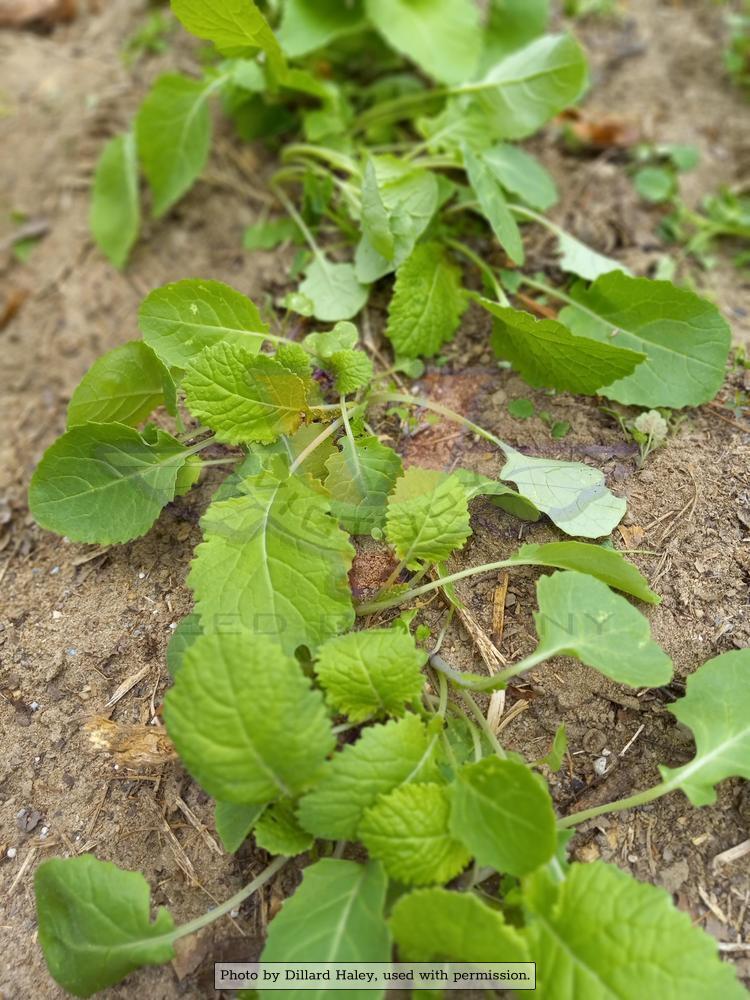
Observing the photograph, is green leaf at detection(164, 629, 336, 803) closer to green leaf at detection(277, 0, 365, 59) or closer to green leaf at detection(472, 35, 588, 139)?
green leaf at detection(472, 35, 588, 139)

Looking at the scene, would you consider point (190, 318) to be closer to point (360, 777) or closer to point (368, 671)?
point (368, 671)

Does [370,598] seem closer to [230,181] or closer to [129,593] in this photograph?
[129,593]

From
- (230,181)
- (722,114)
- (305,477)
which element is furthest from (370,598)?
(722,114)

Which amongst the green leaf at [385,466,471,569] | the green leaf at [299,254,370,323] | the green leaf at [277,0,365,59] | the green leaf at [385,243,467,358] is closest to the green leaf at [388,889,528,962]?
the green leaf at [385,466,471,569]

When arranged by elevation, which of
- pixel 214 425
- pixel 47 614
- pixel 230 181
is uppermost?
pixel 230 181

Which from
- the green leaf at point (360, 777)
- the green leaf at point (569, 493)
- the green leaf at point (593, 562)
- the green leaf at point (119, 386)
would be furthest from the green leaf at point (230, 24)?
the green leaf at point (360, 777)

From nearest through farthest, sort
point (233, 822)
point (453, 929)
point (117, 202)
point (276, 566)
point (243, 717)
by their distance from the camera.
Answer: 1. point (453, 929)
2. point (243, 717)
3. point (233, 822)
4. point (276, 566)
5. point (117, 202)

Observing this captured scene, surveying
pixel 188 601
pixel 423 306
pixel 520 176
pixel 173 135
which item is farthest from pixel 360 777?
pixel 173 135
